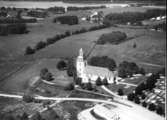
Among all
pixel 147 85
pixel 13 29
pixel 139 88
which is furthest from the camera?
pixel 13 29

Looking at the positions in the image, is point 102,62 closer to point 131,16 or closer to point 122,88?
point 122,88

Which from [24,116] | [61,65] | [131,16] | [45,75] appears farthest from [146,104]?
[131,16]

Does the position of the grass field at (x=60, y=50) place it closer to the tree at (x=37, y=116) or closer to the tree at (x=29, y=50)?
the tree at (x=29, y=50)

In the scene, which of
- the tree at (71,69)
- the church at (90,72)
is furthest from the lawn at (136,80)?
the tree at (71,69)

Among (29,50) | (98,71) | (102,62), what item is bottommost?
(98,71)

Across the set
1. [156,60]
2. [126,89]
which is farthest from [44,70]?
[156,60]

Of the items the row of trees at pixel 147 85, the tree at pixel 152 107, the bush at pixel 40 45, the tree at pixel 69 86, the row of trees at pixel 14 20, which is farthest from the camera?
the bush at pixel 40 45

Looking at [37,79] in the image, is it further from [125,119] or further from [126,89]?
[125,119]

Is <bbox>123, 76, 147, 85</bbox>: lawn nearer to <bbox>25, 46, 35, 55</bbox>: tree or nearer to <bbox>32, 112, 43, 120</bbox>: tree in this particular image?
<bbox>25, 46, 35, 55</bbox>: tree
